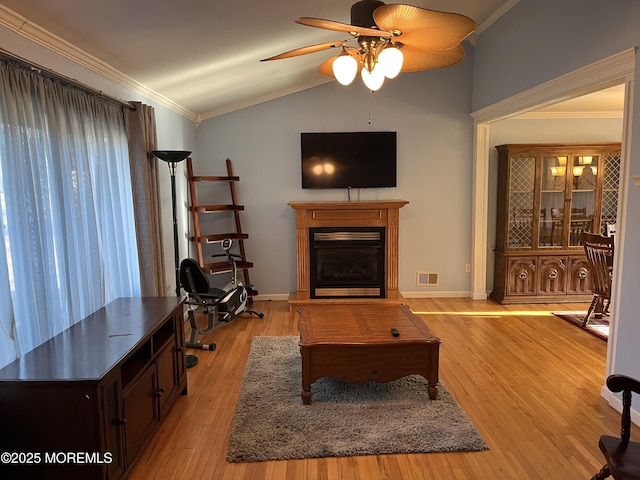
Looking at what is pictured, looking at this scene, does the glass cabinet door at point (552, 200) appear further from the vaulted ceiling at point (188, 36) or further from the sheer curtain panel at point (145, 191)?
the sheer curtain panel at point (145, 191)

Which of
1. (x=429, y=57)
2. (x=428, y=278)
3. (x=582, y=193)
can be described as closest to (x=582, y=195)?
(x=582, y=193)

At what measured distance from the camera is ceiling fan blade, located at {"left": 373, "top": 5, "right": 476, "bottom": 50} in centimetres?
190

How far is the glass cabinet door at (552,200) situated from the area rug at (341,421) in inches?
122

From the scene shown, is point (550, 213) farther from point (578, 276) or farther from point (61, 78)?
point (61, 78)

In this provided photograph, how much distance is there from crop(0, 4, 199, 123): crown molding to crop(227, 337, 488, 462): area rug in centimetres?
243

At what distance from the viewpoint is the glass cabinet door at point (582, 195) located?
5277 millimetres

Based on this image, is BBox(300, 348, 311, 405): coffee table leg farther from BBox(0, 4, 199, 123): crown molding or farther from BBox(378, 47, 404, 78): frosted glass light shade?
BBox(0, 4, 199, 123): crown molding

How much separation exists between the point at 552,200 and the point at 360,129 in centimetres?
250

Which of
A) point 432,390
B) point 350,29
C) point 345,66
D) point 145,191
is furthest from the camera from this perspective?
point 145,191

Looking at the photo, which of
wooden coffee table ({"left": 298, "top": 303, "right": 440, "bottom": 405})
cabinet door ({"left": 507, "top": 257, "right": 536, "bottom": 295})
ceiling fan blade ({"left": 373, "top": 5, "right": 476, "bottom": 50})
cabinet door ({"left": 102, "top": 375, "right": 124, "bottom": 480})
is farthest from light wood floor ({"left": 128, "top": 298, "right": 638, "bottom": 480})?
ceiling fan blade ({"left": 373, "top": 5, "right": 476, "bottom": 50})

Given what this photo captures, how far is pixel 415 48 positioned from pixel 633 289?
6.63 feet

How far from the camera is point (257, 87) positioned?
4820 millimetres

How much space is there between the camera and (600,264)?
14.4 feet

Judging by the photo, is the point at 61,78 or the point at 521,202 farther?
the point at 521,202
